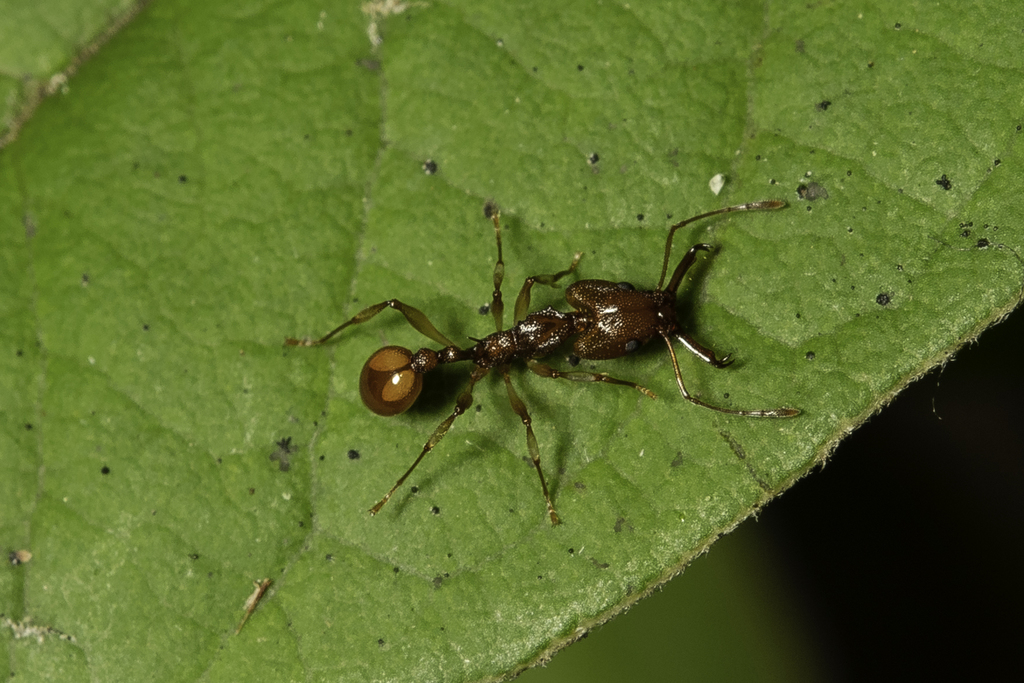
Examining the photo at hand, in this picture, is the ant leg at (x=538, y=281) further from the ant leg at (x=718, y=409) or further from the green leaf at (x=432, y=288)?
the ant leg at (x=718, y=409)

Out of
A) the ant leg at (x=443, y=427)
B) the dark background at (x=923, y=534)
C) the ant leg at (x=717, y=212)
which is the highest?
the ant leg at (x=717, y=212)

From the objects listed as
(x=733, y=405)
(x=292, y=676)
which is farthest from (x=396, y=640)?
(x=733, y=405)

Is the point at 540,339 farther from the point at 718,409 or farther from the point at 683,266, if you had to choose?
the point at 718,409

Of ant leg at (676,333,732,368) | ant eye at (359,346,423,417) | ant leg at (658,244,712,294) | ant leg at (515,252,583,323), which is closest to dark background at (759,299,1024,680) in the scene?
ant leg at (676,333,732,368)

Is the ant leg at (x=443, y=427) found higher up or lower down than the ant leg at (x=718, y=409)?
higher up

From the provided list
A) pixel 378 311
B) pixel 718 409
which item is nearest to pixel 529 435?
pixel 718 409

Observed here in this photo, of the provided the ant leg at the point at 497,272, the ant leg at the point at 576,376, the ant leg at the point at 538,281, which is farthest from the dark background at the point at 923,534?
the ant leg at the point at 497,272

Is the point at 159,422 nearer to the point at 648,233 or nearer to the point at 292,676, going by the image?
the point at 292,676
